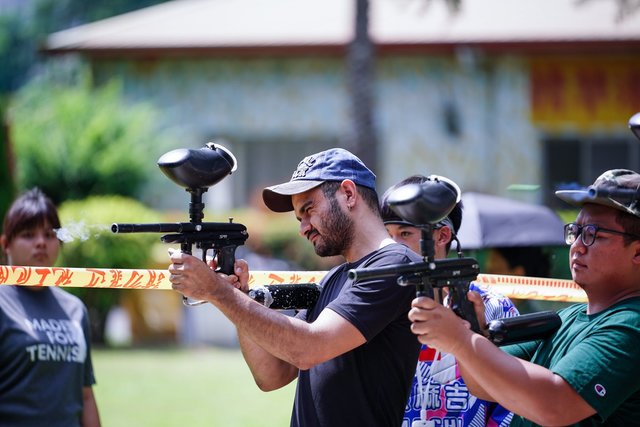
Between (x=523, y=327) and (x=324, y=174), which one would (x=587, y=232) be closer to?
(x=523, y=327)

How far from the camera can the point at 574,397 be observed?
9.98 ft

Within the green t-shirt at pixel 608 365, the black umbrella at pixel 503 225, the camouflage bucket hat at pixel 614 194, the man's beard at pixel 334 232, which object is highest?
the camouflage bucket hat at pixel 614 194

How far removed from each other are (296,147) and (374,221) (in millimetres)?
16558

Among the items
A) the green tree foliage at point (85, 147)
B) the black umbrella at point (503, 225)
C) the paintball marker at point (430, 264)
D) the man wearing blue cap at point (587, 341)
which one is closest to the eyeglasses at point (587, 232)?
the man wearing blue cap at point (587, 341)

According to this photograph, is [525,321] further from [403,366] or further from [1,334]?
[1,334]

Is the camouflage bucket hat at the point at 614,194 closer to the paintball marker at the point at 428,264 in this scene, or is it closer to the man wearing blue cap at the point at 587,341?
the man wearing blue cap at the point at 587,341

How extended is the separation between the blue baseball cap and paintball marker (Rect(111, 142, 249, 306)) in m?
0.23

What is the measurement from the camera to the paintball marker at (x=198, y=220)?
351cm

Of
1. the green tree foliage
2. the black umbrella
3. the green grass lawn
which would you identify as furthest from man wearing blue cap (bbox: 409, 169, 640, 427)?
the green tree foliage

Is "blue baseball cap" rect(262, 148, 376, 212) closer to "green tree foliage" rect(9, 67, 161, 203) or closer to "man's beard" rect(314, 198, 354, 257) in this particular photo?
"man's beard" rect(314, 198, 354, 257)

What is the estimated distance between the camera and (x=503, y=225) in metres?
7.36

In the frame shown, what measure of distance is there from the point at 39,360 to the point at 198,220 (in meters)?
1.64

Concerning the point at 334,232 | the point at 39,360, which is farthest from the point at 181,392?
the point at 334,232

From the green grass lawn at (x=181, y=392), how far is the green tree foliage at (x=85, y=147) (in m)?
4.11
